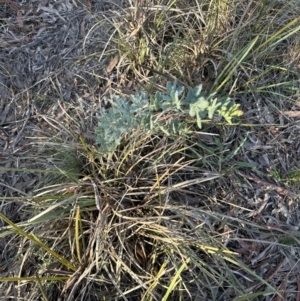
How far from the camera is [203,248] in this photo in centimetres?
155

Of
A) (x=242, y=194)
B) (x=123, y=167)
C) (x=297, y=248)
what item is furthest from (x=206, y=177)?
(x=297, y=248)

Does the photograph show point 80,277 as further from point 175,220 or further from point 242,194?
point 242,194

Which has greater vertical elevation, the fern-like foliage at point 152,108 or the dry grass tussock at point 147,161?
the fern-like foliage at point 152,108

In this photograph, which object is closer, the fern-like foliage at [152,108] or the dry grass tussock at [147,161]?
the fern-like foliage at [152,108]

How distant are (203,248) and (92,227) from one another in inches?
14.9

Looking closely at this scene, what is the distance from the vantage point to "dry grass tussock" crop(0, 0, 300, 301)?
5.23 feet

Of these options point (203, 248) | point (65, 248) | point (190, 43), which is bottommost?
point (65, 248)

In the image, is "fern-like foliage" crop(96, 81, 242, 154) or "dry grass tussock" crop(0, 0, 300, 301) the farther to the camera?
"dry grass tussock" crop(0, 0, 300, 301)

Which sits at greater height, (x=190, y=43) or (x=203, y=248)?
(x=190, y=43)

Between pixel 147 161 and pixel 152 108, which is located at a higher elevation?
pixel 152 108

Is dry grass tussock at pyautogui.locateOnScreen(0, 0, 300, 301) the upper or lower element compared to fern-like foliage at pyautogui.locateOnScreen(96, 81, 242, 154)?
lower

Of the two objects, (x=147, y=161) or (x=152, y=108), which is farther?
(x=147, y=161)

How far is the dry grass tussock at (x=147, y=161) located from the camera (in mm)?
1594

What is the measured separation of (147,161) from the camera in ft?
5.48
